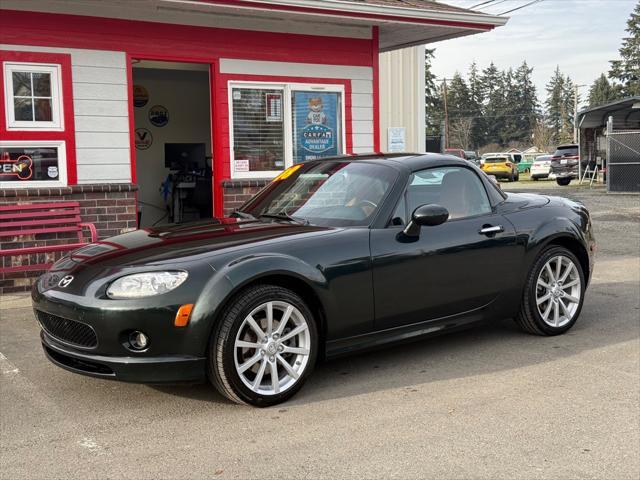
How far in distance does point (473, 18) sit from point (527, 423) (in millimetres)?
7168

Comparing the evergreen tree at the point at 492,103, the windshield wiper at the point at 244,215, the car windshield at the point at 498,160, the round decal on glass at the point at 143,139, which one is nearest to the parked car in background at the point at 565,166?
the car windshield at the point at 498,160

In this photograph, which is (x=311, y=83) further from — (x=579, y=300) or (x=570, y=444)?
(x=570, y=444)

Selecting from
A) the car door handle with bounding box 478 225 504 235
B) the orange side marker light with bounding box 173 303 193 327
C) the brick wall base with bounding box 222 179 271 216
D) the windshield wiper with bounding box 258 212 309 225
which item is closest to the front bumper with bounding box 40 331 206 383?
the orange side marker light with bounding box 173 303 193 327

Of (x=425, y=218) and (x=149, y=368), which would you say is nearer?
(x=149, y=368)

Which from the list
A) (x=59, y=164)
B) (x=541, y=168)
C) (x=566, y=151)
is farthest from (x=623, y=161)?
(x=59, y=164)

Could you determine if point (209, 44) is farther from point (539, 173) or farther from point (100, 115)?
point (539, 173)

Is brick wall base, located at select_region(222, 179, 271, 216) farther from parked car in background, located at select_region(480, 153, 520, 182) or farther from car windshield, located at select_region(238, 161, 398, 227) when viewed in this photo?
parked car in background, located at select_region(480, 153, 520, 182)

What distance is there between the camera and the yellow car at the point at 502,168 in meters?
40.8

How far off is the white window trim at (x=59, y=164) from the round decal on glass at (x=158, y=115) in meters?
5.95

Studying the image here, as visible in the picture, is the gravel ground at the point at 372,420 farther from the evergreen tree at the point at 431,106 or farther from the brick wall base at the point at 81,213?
the evergreen tree at the point at 431,106

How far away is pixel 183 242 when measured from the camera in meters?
4.55

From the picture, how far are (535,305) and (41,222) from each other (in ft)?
17.8

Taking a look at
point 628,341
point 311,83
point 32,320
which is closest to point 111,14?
point 311,83

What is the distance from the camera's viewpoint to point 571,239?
599cm
